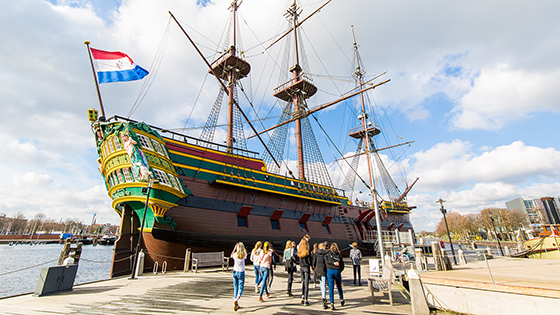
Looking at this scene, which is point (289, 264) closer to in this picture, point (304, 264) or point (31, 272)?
point (304, 264)

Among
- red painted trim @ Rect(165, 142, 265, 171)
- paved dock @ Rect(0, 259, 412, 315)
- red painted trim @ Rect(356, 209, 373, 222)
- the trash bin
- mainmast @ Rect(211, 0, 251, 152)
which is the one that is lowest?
paved dock @ Rect(0, 259, 412, 315)

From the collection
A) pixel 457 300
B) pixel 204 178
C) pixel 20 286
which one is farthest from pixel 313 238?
pixel 20 286

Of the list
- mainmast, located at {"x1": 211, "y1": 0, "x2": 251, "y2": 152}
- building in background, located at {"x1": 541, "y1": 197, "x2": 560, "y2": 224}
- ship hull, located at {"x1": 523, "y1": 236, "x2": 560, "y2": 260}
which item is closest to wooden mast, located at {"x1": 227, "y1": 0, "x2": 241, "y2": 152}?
mainmast, located at {"x1": 211, "y1": 0, "x2": 251, "y2": 152}

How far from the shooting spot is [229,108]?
2055cm

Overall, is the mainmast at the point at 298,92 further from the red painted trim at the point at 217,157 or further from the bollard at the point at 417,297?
the bollard at the point at 417,297

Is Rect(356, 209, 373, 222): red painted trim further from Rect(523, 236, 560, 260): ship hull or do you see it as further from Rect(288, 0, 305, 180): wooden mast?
Rect(523, 236, 560, 260): ship hull

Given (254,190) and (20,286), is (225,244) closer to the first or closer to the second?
(254,190)

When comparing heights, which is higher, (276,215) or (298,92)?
(298,92)

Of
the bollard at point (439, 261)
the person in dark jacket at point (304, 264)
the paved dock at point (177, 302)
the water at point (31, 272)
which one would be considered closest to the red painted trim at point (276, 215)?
the paved dock at point (177, 302)

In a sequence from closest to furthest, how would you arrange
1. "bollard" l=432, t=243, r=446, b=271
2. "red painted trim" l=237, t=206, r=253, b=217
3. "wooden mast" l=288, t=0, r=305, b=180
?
"bollard" l=432, t=243, r=446, b=271 → "red painted trim" l=237, t=206, r=253, b=217 → "wooden mast" l=288, t=0, r=305, b=180

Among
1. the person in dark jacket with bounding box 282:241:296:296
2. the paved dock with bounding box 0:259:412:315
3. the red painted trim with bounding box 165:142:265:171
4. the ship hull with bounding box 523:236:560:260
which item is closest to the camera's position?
the paved dock with bounding box 0:259:412:315

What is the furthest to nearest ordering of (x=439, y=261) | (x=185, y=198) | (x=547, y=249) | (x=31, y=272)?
1. (x=31, y=272)
2. (x=547, y=249)
3. (x=185, y=198)
4. (x=439, y=261)

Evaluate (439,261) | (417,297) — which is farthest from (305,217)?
(417,297)

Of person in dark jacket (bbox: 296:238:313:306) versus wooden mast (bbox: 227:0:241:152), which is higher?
wooden mast (bbox: 227:0:241:152)
